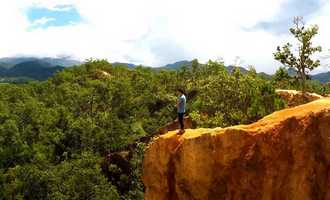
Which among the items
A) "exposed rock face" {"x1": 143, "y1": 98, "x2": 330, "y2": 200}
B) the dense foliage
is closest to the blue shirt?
"exposed rock face" {"x1": 143, "y1": 98, "x2": 330, "y2": 200}

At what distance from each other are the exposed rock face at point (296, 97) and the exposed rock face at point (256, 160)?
864 inches

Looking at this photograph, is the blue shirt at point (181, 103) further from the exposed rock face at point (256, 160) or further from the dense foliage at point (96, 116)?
the dense foliage at point (96, 116)

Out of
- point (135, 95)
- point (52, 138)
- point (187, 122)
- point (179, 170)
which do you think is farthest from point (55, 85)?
point (179, 170)

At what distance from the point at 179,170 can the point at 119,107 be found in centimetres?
7768

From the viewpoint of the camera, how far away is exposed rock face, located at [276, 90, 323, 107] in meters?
52.7

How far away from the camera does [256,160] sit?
2966 cm

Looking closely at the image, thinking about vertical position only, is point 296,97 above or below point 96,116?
above

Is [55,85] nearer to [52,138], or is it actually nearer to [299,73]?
[52,138]

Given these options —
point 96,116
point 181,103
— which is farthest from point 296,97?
point 96,116

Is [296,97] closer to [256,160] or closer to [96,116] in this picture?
[256,160]

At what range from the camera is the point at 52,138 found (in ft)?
306

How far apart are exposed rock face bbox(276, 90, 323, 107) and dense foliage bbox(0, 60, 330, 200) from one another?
200 centimetres

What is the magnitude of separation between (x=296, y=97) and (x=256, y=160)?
2672 cm

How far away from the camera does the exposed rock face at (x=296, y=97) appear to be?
173 feet
